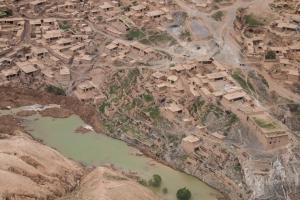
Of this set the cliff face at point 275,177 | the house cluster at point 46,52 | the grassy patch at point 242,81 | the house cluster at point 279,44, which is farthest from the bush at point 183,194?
the house cluster at point 46,52

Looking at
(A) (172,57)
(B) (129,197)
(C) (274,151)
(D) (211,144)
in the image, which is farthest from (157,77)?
(B) (129,197)

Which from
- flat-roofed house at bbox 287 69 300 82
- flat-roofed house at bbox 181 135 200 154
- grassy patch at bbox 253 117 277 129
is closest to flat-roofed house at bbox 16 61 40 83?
flat-roofed house at bbox 181 135 200 154

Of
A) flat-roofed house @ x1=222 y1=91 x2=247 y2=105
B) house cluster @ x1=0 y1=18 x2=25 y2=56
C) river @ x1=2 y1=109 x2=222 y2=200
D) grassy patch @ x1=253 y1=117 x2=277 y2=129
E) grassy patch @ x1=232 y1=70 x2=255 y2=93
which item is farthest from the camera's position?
house cluster @ x1=0 y1=18 x2=25 y2=56

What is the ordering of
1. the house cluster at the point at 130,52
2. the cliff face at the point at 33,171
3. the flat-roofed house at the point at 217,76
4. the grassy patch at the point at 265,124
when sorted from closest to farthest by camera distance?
the cliff face at the point at 33,171 < the grassy patch at the point at 265,124 < the flat-roofed house at the point at 217,76 < the house cluster at the point at 130,52

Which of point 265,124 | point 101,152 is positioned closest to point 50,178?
point 101,152

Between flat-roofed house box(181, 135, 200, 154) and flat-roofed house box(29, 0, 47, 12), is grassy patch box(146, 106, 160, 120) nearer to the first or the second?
flat-roofed house box(181, 135, 200, 154)

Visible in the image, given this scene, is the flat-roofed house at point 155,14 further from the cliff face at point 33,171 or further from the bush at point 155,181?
the bush at point 155,181
